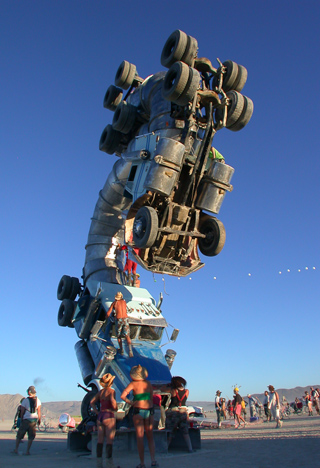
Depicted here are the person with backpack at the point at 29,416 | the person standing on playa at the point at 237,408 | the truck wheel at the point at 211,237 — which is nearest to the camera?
the person with backpack at the point at 29,416

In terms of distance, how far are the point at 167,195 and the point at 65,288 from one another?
593 centimetres

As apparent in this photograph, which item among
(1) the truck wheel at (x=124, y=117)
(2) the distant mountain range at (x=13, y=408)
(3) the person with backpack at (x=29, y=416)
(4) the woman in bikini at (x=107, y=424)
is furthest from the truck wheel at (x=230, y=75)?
(2) the distant mountain range at (x=13, y=408)

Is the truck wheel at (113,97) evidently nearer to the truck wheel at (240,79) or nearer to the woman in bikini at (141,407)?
the truck wheel at (240,79)

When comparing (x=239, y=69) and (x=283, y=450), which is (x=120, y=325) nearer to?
(x=283, y=450)

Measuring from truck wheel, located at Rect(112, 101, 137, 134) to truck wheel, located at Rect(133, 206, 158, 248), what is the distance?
13.1 feet

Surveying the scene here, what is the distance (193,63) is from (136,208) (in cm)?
429

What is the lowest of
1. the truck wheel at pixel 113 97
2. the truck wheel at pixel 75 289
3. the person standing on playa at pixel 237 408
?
the person standing on playa at pixel 237 408

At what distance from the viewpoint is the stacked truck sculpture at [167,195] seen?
1002 cm

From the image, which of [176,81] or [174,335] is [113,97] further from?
[174,335]

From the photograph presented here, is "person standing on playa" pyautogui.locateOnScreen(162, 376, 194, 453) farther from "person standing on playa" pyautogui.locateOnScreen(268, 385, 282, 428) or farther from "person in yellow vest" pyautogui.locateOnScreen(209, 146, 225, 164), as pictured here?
"person standing on playa" pyautogui.locateOnScreen(268, 385, 282, 428)

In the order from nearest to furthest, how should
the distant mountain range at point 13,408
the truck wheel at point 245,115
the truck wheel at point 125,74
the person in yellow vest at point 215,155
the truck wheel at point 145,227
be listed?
1. the truck wheel at point 145,227
2. the truck wheel at point 245,115
3. the person in yellow vest at point 215,155
4. the truck wheel at point 125,74
5. the distant mountain range at point 13,408

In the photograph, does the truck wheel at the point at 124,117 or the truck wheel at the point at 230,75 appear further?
the truck wheel at the point at 124,117

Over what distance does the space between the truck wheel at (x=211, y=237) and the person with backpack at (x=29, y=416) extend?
18.0 ft

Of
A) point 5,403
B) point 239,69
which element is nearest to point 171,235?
point 239,69
